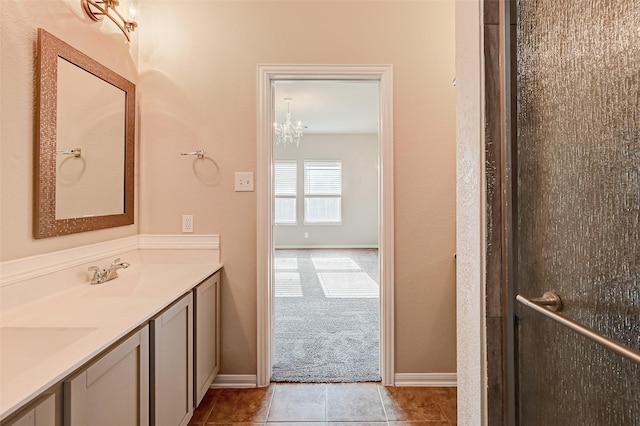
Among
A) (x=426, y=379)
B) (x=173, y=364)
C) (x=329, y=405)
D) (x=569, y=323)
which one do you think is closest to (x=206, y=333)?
(x=173, y=364)

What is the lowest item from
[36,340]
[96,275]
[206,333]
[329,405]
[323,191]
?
[329,405]

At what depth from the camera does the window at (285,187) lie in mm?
8438

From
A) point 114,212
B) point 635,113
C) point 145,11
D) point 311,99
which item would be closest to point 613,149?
point 635,113

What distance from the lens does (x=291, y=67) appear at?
91.7 inches

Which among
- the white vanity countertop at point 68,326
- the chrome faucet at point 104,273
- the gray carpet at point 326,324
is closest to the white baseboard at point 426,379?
the gray carpet at point 326,324

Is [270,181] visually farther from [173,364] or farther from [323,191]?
[323,191]

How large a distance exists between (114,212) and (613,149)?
88.4 inches

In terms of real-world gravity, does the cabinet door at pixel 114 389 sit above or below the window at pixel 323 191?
below

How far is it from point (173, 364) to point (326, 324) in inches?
82.2

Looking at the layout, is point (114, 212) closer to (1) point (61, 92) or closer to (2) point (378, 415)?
(1) point (61, 92)

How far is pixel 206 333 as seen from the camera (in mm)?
2066

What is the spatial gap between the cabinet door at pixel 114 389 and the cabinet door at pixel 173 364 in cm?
7

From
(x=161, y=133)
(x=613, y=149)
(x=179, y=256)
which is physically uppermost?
(x=161, y=133)

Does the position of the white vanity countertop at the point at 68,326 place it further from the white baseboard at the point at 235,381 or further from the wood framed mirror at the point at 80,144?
the white baseboard at the point at 235,381
